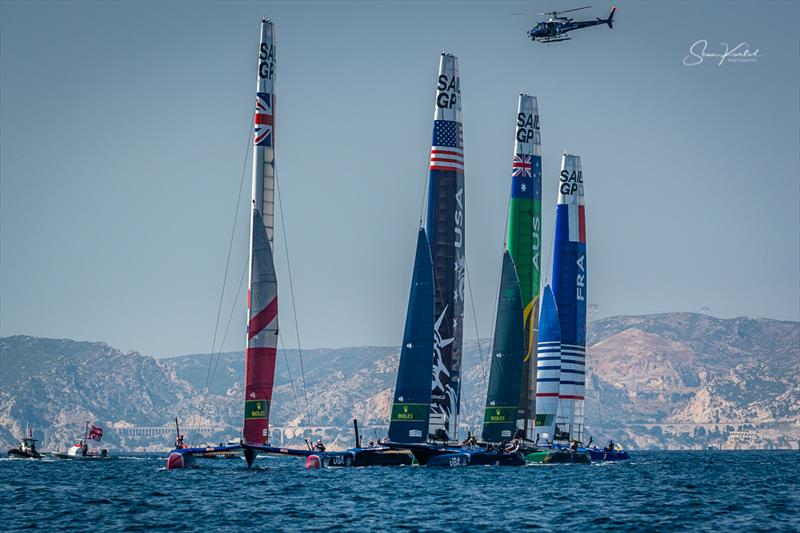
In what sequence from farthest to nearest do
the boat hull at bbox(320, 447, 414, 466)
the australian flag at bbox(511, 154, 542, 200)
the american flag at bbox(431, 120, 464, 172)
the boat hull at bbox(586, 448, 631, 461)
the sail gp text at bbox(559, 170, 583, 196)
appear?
the boat hull at bbox(586, 448, 631, 461) → the sail gp text at bbox(559, 170, 583, 196) → the australian flag at bbox(511, 154, 542, 200) → the american flag at bbox(431, 120, 464, 172) → the boat hull at bbox(320, 447, 414, 466)

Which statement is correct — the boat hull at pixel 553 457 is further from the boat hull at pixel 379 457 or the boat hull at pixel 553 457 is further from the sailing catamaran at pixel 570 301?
the boat hull at pixel 379 457

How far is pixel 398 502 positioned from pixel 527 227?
52.9m

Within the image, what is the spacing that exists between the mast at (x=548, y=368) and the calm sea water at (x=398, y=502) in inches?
622

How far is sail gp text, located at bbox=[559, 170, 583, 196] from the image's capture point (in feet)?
426

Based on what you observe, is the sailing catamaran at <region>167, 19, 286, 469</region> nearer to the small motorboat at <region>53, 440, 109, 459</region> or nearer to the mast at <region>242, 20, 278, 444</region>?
the mast at <region>242, 20, 278, 444</region>

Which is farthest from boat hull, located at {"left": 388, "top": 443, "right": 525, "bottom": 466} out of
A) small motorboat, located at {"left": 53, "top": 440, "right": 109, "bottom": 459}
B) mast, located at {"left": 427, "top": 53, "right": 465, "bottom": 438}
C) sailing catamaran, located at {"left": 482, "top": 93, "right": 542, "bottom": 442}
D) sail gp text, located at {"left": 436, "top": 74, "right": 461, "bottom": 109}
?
small motorboat, located at {"left": 53, "top": 440, "right": 109, "bottom": 459}

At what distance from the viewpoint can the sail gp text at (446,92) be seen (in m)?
107

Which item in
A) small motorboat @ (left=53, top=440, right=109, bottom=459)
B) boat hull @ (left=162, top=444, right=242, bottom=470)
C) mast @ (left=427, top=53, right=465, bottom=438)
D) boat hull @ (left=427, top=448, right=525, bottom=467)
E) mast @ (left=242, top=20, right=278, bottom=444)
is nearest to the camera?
mast @ (left=242, top=20, right=278, bottom=444)

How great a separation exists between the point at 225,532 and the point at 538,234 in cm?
6880

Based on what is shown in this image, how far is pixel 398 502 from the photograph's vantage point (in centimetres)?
7219

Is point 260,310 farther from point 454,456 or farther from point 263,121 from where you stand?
point 454,456

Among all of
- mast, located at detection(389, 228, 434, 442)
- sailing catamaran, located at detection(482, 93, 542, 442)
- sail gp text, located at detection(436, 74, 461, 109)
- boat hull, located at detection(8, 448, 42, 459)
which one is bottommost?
boat hull, located at detection(8, 448, 42, 459)

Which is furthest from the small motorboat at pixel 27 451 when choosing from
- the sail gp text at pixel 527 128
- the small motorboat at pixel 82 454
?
the sail gp text at pixel 527 128

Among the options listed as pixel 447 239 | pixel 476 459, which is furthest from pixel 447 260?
pixel 476 459
